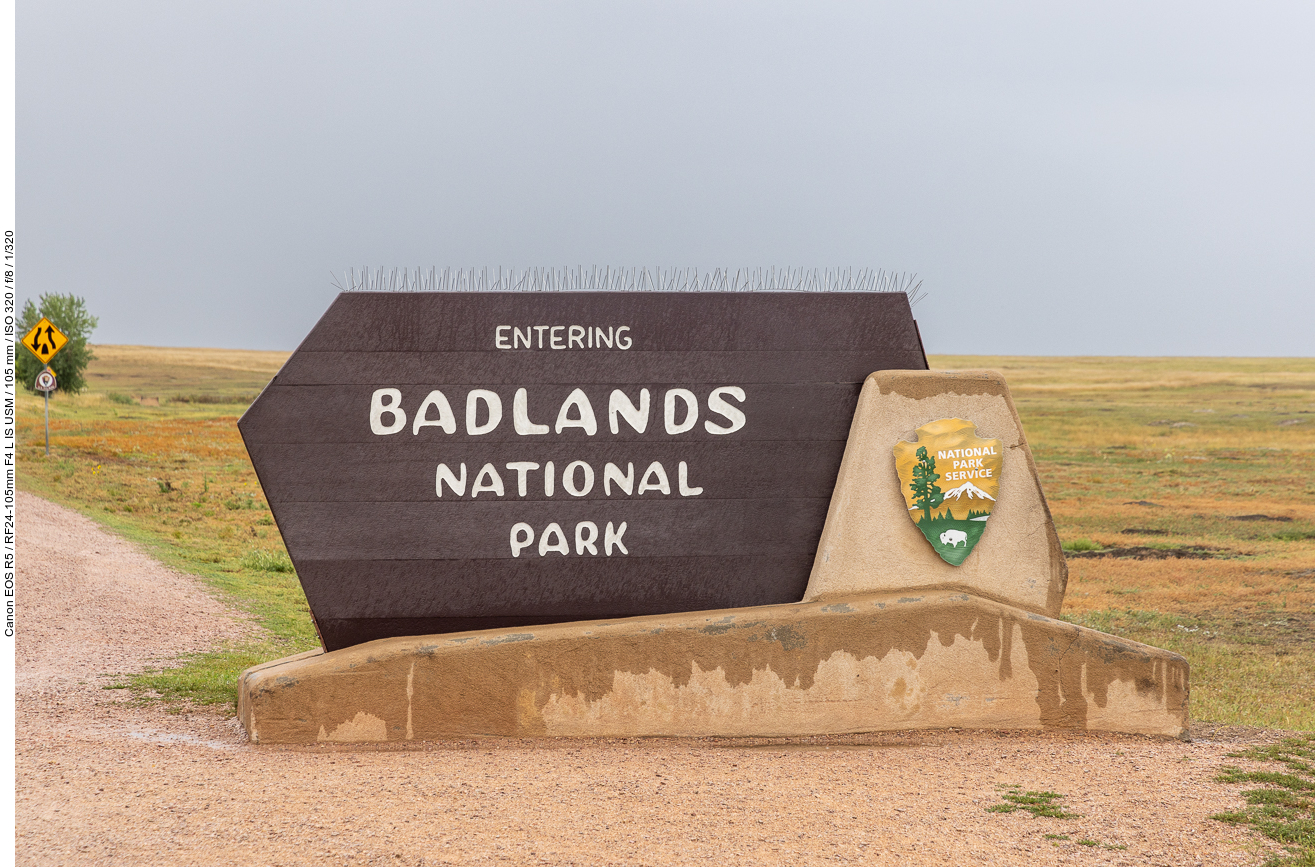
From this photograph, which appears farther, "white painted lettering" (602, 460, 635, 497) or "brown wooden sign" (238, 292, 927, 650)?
"white painted lettering" (602, 460, 635, 497)

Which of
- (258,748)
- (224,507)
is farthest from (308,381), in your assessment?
(224,507)

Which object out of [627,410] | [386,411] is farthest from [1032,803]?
[386,411]

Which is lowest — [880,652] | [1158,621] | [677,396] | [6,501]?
[1158,621]

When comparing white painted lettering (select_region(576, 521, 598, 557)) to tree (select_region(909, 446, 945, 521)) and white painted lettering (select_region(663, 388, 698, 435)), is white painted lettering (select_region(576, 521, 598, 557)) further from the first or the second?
tree (select_region(909, 446, 945, 521))

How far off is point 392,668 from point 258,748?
3.16 feet

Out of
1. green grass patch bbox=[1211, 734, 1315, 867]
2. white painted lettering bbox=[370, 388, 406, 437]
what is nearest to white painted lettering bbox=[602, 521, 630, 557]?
white painted lettering bbox=[370, 388, 406, 437]

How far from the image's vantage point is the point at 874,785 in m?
5.72

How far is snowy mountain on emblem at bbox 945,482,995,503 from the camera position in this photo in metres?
6.94

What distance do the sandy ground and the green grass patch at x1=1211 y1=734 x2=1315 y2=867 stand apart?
5.1 inches

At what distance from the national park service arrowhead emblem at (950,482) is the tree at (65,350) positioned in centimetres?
4483

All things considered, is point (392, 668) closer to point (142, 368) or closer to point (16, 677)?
point (16, 677)

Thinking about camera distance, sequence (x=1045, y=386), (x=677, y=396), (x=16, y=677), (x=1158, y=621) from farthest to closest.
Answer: (x=1045, y=386) < (x=1158, y=621) < (x=16, y=677) < (x=677, y=396)

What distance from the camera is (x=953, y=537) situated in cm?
697

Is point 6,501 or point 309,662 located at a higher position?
point 6,501
